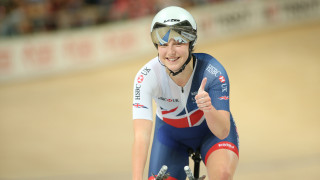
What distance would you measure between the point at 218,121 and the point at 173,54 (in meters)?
0.57

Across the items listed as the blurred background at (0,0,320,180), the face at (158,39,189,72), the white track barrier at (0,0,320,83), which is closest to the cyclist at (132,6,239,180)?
the face at (158,39,189,72)

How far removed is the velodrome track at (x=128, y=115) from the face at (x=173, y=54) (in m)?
3.14

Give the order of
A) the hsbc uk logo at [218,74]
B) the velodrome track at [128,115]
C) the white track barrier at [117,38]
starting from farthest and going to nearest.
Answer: the white track barrier at [117,38] → the velodrome track at [128,115] → the hsbc uk logo at [218,74]

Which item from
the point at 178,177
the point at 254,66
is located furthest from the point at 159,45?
the point at 254,66

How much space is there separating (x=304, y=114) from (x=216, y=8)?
615cm

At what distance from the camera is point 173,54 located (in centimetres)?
330

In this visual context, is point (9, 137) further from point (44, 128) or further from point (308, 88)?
point (308, 88)

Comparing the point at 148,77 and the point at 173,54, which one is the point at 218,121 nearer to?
the point at 173,54

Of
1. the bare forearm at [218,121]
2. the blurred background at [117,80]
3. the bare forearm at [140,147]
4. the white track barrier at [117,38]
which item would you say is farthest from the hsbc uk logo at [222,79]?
the white track barrier at [117,38]

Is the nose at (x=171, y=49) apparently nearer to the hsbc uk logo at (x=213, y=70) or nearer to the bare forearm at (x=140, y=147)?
the hsbc uk logo at (x=213, y=70)

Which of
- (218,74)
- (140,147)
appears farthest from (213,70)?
(140,147)

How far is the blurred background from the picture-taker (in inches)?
279

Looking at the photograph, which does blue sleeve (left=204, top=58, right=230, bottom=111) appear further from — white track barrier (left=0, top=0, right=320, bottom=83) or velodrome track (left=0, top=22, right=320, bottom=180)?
white track barrier (left=0, top=0, right=320, bottom=83)

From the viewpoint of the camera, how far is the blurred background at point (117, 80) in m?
7.08
